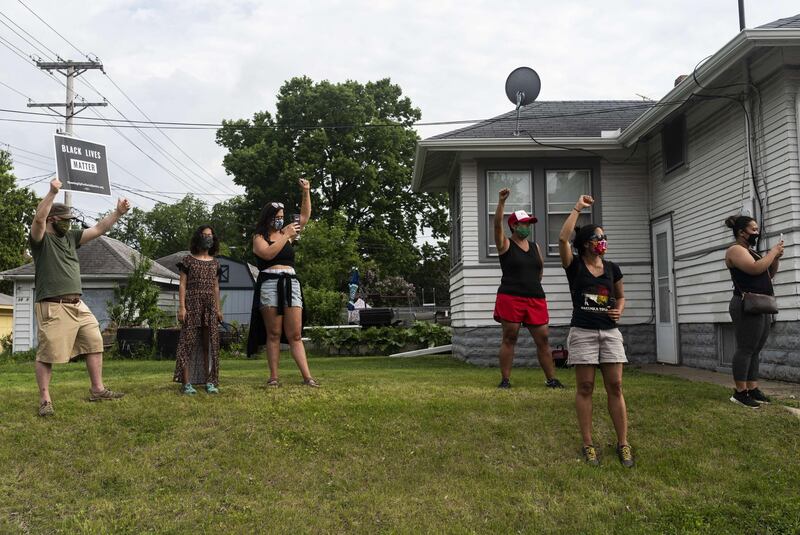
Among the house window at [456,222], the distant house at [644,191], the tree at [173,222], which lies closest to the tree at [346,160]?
the house window at [456,222]

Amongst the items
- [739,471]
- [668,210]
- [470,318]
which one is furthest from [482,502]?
[668,210]

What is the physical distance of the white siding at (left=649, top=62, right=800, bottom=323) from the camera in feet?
24.0

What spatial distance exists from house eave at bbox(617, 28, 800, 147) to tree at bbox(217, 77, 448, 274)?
20.9 m

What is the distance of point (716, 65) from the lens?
759cm

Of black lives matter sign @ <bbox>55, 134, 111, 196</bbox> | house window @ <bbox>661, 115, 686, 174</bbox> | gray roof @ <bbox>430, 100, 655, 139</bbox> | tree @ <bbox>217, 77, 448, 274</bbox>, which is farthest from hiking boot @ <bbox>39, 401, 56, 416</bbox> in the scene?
tree @ <bbox>217, 77, 448, 274</bbox>

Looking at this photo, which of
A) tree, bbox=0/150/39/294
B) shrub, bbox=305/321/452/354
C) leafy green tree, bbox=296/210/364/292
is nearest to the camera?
shrub, bbox=305/321/452/354

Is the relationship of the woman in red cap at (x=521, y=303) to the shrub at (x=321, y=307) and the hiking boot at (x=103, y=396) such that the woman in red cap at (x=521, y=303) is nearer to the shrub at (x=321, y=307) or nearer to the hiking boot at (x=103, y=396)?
the hiking boot at (x=103, y=396)

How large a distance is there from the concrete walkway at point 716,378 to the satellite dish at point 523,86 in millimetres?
4944

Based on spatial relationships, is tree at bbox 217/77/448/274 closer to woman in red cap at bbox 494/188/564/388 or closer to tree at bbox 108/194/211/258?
woman in red cap at bbox 494/188/564/388

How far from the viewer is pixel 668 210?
33.6ft

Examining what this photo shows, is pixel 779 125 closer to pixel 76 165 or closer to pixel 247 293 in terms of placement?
pixel 76 165

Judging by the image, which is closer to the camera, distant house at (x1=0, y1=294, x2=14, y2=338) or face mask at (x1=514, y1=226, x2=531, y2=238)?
face mask at (x1=514, y1=226, x2=531, y2=238)

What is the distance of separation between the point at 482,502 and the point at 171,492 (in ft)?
6.57

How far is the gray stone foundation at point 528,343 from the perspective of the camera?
34.6 ft
